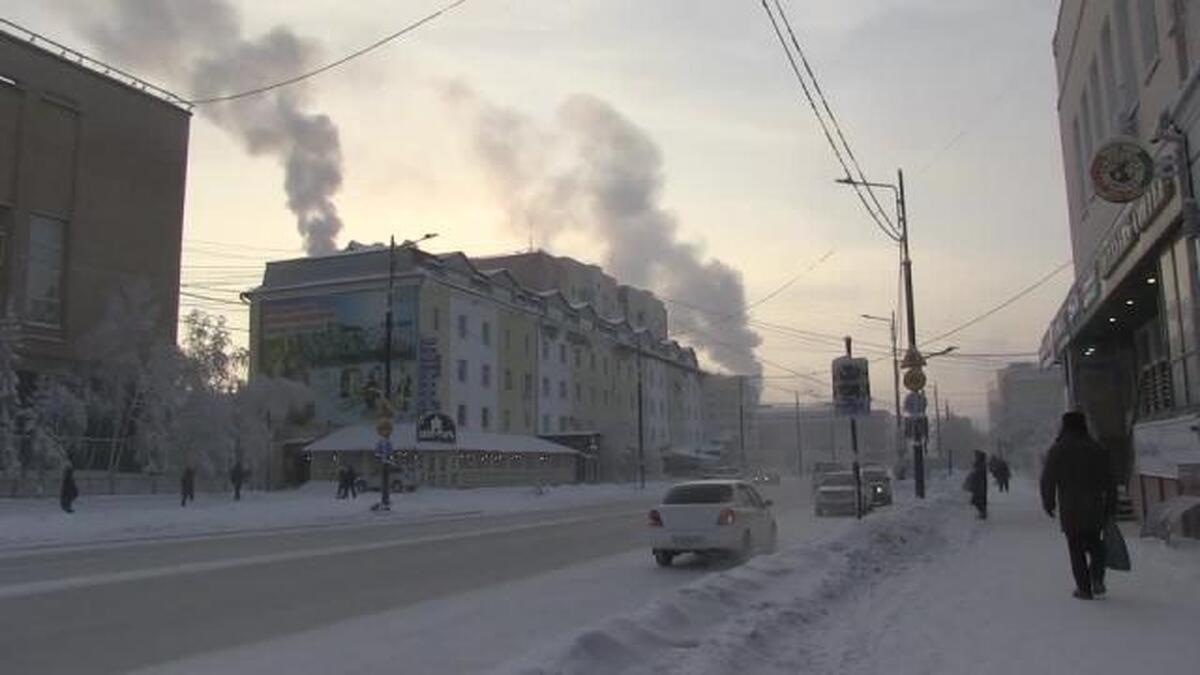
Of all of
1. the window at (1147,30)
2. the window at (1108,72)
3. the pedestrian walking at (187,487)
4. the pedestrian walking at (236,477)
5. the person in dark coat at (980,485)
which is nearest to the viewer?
the window at (1147,30)

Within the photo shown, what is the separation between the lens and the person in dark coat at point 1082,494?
11.1 meters

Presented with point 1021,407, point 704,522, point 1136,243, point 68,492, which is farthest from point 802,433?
point 1136,243

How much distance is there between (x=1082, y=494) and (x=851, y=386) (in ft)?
46.2

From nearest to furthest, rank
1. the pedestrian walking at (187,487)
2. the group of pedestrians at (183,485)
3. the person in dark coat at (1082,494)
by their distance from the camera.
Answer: the person in dark coat at (1082,494)
the group of pedestrians at (183,485)
the pedestrian walking at (187,487)

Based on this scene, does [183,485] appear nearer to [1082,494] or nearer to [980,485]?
[980,485]

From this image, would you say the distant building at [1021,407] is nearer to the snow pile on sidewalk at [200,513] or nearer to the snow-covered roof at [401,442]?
the snow-covered roof at [401,442]

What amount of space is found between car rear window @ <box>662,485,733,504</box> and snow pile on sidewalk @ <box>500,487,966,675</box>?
2545mm

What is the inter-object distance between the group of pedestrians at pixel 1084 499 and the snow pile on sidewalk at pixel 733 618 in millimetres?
2383

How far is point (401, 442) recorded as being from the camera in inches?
2655

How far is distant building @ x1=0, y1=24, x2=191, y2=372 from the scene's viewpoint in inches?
1860

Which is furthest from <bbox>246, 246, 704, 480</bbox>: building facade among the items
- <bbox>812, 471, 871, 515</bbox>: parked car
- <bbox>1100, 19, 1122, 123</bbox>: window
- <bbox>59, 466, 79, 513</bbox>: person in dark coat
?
<bbox>1100, 19, 1122, 123</bbox>: window

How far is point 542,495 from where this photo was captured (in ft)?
203

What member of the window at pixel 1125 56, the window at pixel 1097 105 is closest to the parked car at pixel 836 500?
the window at pixel 1097 105

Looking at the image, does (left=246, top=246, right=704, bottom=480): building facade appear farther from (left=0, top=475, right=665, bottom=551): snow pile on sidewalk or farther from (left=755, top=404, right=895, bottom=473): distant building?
(left=755, top=404, right=895, bottom=473): distant building
